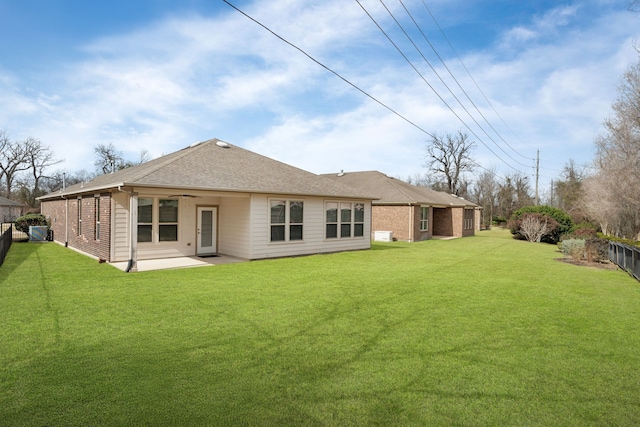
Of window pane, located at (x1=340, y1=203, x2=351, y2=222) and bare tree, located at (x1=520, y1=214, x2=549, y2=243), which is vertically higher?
window pane, located at (x1=340, y1=203, x2=351, y2=222)

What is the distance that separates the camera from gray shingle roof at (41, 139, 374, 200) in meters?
→ 11.1

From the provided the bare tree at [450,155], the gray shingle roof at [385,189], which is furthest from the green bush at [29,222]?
the bare tree at [450,155]

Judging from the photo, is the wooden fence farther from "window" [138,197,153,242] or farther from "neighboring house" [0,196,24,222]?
"neighboring house" [0,196,24,222]

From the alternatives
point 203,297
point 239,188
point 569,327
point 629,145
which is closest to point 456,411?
point 569,327

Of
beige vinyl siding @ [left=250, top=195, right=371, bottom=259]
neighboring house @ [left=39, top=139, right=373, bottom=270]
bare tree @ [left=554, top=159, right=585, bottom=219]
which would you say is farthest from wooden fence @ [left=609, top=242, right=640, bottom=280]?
bare tree @ [left=554, top=159, right=585, bottom=219]

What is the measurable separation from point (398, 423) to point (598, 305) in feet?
21.7

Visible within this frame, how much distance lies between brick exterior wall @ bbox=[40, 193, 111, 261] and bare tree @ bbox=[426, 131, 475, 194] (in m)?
43.4

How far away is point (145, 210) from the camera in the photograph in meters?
12.3

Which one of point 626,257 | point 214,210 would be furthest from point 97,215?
point 626,257

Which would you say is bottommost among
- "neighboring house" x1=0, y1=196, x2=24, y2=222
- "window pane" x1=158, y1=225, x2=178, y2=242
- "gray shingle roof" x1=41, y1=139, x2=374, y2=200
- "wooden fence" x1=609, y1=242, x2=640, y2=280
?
"wooden fence" x1=609, y1=242, x2=640, y2=280

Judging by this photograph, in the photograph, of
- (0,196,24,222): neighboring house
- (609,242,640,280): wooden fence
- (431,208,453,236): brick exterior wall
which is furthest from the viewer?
(0,196,24,222): neighboring house

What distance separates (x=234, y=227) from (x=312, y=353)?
31.7 feet

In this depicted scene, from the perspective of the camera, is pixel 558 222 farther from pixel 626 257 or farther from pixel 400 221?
pixel 626 257

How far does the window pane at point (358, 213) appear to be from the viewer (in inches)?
661
